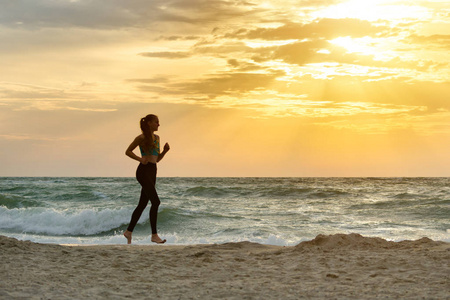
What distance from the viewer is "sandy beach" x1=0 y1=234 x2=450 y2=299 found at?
4758 mm

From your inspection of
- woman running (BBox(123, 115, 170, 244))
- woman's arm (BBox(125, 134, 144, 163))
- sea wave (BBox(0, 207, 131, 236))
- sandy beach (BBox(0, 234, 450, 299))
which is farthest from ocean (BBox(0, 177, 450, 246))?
sandy beach (BBox(0, 234, 450, 299))

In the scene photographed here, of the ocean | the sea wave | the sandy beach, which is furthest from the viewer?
the sea wave

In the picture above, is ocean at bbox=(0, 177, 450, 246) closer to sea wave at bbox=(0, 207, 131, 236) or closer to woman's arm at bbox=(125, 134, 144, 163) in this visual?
sea wave at bbox=(0, 207, 131, 236)

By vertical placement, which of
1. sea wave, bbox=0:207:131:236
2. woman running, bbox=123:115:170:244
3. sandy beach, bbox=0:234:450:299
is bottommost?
sea wave, bbox=0:207:131:236

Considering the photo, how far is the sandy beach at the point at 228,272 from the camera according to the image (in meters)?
4.76

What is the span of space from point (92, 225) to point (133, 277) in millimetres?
12149

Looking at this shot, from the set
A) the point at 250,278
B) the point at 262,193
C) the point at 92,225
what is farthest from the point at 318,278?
the point at 262,193

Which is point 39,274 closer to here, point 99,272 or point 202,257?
point 99,272

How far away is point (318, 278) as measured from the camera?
537 cm

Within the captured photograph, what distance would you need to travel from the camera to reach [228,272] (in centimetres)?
578

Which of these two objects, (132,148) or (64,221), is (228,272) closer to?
(132,148)

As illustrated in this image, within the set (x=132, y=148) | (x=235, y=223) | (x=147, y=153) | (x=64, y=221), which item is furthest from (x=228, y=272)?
(x=64, y=221)

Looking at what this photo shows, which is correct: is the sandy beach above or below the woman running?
below

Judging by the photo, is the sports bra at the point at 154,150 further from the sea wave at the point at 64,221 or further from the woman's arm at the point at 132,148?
the sea wave at the point at 64,221
